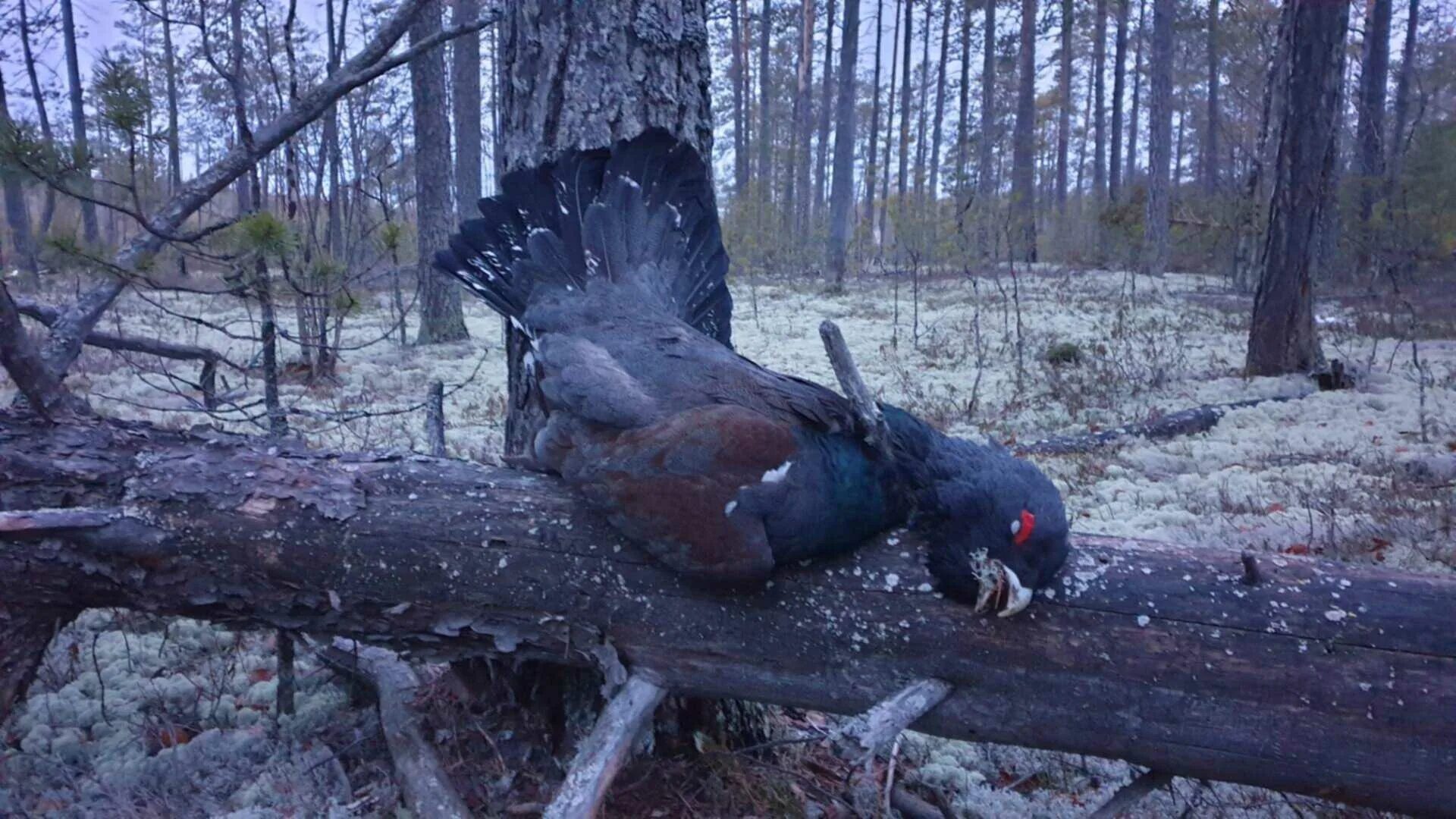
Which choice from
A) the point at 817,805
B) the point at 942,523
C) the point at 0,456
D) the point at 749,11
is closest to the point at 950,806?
the point at 817,805

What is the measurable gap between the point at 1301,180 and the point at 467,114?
39.5ft

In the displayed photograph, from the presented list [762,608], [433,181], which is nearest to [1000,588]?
[762,608]

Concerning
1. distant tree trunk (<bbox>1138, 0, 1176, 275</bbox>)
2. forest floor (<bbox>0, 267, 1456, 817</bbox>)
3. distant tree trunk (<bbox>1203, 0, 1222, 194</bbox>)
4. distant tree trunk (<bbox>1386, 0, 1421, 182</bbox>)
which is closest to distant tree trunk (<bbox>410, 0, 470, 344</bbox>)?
forest floor (<bbox>0, 267, 1456, 817</bbox>)

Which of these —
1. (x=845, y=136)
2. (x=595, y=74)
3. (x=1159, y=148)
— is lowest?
(x=595, y=74)

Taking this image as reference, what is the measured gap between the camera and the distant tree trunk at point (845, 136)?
19.5 m

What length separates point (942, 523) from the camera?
2250 millimetres

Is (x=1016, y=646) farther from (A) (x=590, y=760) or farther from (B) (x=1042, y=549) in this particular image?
(A) (x=590, y=760)

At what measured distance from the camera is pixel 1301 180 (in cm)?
770

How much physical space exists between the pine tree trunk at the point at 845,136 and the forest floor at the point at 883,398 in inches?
380

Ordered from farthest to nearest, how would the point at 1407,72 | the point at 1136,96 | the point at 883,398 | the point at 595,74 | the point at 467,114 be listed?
the point at 1136,96 < the point at 1407,72 < the point at 467,114 < the point at 883,398 < the point at 595,74

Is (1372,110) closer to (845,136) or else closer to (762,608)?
(845,136)

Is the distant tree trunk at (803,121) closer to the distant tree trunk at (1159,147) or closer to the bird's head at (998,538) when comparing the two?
the distant tree trunk at (1159,147)

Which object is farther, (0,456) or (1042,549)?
(0,456)

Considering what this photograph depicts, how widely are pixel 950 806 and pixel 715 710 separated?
722 millimetres
